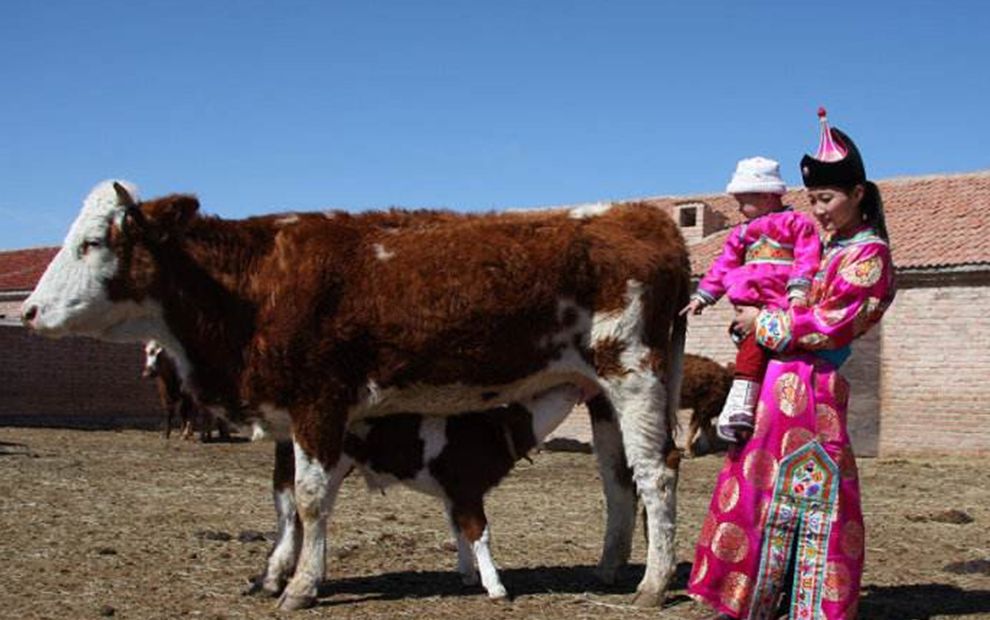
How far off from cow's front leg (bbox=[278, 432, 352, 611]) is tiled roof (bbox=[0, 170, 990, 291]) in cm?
1559

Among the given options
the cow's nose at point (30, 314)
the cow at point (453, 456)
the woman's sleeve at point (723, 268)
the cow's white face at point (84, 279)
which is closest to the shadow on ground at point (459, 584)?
the cow at point (453, 456)

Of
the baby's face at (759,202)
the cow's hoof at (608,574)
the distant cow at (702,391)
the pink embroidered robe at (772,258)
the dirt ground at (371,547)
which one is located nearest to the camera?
the pink embroidered robe at (772,258)

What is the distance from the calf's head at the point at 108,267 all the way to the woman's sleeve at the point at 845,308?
3547 millimetres

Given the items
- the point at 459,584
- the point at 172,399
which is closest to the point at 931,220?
the point at 172,399

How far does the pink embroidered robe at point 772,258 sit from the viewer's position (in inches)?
219

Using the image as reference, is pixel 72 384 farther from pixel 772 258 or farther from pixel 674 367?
pixel 772 258

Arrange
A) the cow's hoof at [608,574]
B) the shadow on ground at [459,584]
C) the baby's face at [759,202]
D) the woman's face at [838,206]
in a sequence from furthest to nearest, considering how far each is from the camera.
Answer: the cow's hoof at [608,574], the shadow on ground at [459,584], the baby's face at [759,202], the woman's face at [838,206]

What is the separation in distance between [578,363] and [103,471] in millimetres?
9095

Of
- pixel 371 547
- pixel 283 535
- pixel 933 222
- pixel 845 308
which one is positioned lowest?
pixel 371 547

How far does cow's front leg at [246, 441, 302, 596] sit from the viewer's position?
6816 mm

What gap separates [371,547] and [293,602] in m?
2.23

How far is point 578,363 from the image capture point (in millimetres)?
6840

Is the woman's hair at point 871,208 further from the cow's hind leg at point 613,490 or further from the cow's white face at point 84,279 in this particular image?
the cow's white face at point 84,279

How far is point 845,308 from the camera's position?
202 inches
